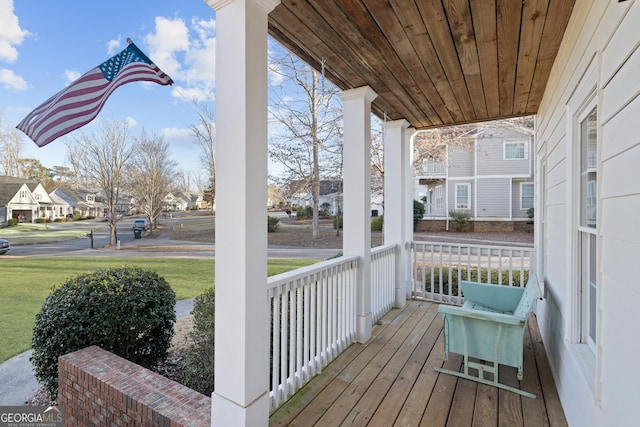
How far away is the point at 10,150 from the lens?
9102mm

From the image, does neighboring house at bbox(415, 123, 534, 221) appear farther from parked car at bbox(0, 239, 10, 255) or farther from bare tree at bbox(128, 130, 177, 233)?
parked car at bbox(0, 239, 10, 255)

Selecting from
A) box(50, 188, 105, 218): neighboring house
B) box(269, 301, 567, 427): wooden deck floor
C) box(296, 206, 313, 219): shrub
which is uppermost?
box(50, 188, 105, 218): neighboring house

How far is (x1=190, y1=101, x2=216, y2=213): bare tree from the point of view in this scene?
12.1m

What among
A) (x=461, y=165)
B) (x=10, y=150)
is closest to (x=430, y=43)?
(x=10, y=150)

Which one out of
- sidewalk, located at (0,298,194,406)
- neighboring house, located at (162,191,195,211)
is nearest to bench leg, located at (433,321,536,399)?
sidewalk, located at (0,298,194,406)

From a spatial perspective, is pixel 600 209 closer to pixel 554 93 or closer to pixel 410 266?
pixel 554 93

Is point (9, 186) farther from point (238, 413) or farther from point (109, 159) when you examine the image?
point (238, 413)

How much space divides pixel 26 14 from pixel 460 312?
7657mm

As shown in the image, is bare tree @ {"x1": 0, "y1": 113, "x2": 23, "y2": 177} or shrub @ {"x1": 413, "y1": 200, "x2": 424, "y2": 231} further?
shrub @ {"x1": 413, "y1": 200, "x2": 424, "y2": 231}

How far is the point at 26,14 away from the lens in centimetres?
484

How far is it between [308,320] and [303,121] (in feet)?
25.4

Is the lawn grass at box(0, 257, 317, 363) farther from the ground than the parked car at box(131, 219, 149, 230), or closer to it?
closer to it

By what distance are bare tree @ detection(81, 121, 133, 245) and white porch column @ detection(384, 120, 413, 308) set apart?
12788 millimetres

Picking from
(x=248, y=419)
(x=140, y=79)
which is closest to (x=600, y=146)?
(x=248, y=419)
